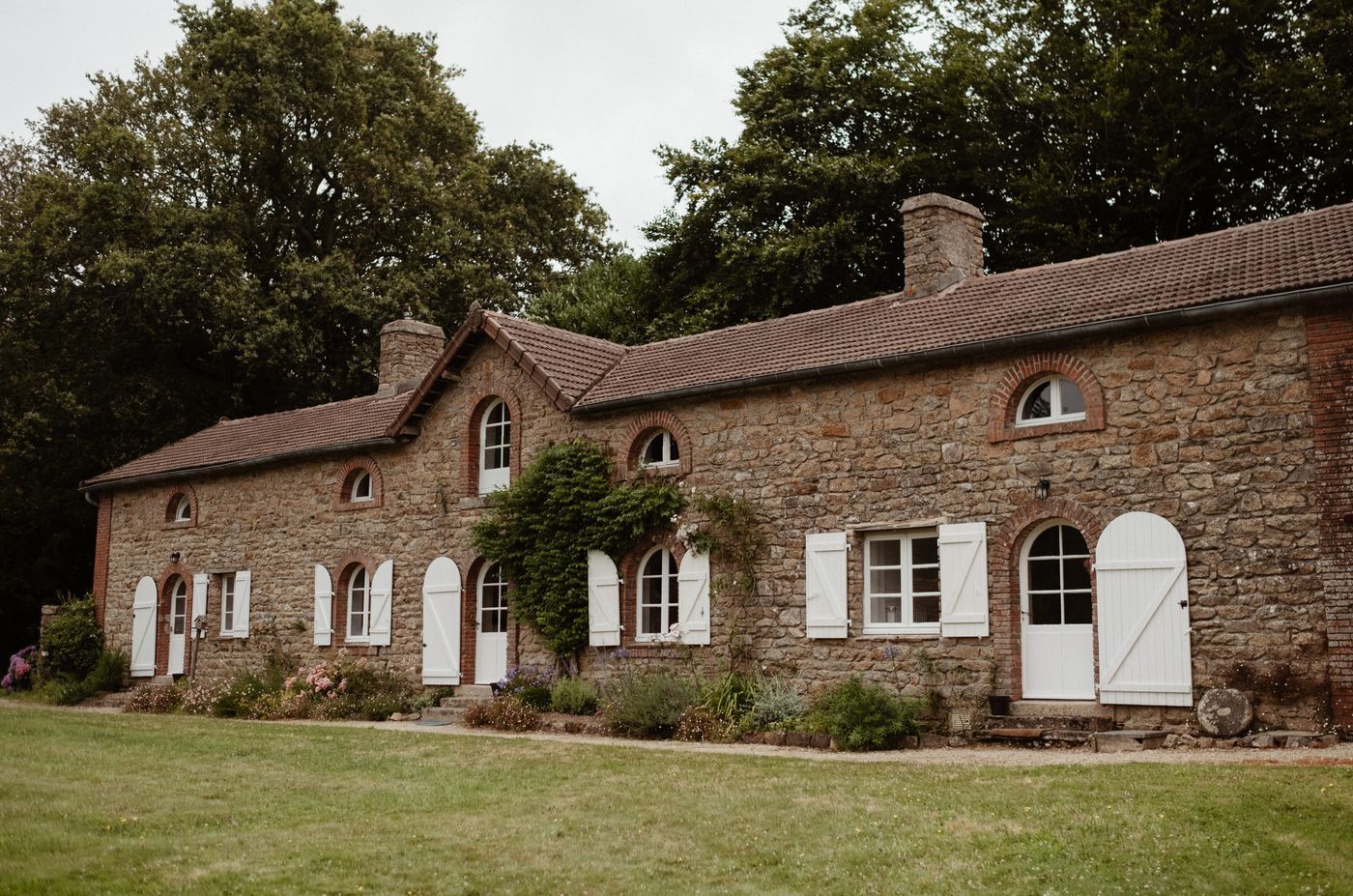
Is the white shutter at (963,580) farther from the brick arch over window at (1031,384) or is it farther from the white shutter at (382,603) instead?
the white shutter at (382,603)

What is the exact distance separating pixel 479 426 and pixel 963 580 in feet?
27.7

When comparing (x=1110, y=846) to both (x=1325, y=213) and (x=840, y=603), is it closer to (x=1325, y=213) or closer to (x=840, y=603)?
(x=840, y=603)

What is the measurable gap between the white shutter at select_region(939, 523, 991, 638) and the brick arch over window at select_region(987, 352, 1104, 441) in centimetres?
110

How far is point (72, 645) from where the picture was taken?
80.6ft

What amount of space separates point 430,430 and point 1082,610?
10551 mm

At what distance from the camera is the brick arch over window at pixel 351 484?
20562mm

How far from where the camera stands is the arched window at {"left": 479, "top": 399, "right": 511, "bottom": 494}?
19.2 m

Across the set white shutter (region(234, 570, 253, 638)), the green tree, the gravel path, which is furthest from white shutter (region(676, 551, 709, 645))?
the green tree

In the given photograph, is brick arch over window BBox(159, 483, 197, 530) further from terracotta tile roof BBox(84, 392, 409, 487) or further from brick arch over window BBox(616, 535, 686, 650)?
brick arch over window BBox(616, 535, 686, 650)

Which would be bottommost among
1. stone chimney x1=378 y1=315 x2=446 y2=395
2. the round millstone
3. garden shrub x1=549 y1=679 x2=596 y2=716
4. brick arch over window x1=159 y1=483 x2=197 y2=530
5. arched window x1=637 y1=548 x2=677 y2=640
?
garden shrub x1=549 y1=679 x2=596 y2=716

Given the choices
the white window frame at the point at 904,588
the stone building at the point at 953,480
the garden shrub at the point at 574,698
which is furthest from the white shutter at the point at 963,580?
the garden shrub at the point at 574,698

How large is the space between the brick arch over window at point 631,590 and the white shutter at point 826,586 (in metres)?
2.33

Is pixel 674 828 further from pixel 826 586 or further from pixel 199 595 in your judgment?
pixel 199 595

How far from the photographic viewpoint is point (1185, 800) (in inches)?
346
